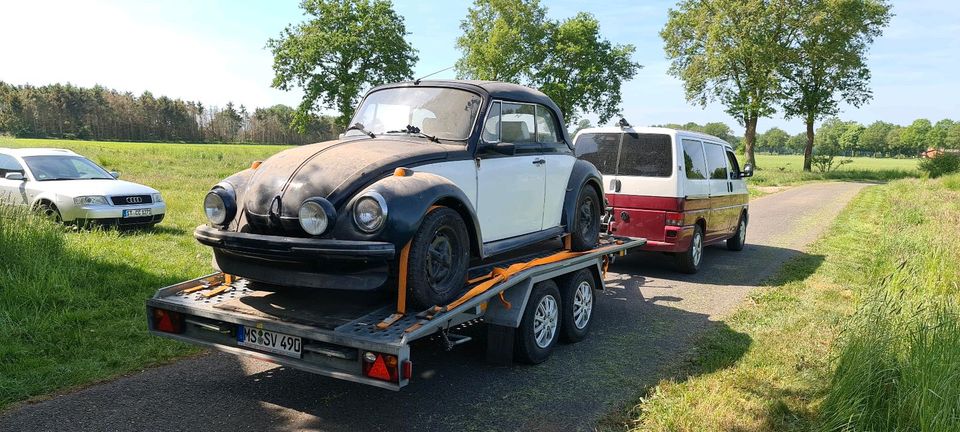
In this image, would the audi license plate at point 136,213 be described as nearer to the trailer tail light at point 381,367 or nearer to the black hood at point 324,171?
the black hood at point 324,171

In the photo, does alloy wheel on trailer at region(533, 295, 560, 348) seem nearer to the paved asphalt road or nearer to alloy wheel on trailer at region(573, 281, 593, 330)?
the paved asphalt road

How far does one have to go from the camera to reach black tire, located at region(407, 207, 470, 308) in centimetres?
396

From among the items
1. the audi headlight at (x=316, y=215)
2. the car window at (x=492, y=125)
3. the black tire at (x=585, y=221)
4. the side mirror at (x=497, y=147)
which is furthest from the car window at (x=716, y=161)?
the audi headlight at (x=316, y=215)

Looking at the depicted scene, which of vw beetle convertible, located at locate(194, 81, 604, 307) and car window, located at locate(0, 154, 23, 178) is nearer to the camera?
vw beetle convertible, located at locate(194, 81, 604, 307)

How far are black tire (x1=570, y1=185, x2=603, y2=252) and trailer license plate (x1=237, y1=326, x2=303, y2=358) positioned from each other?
10.3 ft

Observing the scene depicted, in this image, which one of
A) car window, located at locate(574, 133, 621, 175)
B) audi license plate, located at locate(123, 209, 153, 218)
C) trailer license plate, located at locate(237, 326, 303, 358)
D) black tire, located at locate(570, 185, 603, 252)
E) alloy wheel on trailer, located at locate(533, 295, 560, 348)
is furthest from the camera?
audi license plate, located at locate(123, 209, 153, 218)

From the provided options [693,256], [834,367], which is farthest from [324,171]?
[693,256]

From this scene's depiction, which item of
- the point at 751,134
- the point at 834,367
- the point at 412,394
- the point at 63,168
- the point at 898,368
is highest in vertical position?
the point at 751,134

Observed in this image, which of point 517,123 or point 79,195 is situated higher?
point 517,123

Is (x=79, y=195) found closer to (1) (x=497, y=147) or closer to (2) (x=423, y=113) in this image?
(2) (x=423, y=113)

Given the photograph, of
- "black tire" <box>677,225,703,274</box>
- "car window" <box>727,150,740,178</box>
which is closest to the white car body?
"black tire" <box>677,225,703,274</box>

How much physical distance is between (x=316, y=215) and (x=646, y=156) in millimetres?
6039

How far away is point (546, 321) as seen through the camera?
17.4 feet

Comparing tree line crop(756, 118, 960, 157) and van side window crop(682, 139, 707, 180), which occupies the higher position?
tree line crop(756, 118, 960, 157)
